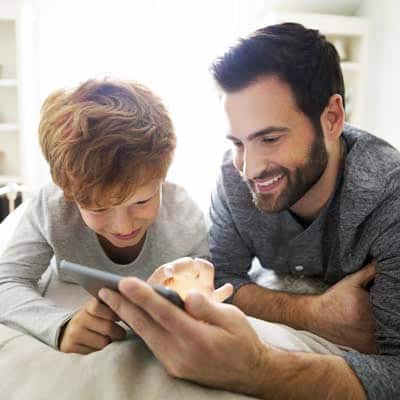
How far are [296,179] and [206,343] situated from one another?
0.61m

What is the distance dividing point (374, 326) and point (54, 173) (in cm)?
75

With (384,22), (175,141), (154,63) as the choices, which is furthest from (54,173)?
(384,22)

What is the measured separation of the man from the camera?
3.16ft

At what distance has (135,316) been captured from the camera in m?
0.60

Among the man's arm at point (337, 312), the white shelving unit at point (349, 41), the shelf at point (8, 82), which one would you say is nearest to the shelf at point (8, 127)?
the shelf at point (8, 82)

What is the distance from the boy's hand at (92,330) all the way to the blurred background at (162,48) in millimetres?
1602

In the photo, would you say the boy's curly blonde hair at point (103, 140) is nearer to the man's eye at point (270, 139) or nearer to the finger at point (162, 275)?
the finger at point (162, 275)

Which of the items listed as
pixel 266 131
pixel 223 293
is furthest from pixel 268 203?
pixel 223 293

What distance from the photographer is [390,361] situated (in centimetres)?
89

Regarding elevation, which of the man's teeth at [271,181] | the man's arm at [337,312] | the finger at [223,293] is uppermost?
the man's teeth at [271,181]

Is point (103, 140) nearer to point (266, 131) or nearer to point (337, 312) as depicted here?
point (266, 131)

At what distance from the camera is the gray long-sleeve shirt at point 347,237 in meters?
0.94

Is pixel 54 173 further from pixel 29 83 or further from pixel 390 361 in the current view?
pixel 29 83

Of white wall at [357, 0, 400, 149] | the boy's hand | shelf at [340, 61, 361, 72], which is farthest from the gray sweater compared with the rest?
shelf at [340, 61, 361, 72]
